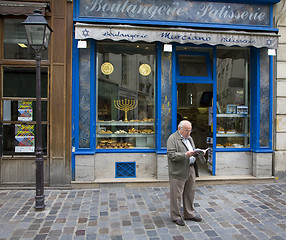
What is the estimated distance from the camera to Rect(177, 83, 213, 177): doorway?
7.89 metres

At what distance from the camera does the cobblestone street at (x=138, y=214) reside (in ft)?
11.9

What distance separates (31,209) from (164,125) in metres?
3.64

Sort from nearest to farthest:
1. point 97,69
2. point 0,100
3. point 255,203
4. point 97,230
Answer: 1. point 97,230
2. point 255,203
3. point 0,100
4. point 97,69

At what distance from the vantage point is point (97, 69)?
20.8 feet

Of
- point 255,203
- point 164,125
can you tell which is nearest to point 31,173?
point 164,125

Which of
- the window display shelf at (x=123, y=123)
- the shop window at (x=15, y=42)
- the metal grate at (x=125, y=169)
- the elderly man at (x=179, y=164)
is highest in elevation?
the shop window at (x=15, y=42)

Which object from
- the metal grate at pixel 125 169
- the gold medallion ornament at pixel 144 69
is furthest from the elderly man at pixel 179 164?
the gold medallion ornament at pixel 144 69

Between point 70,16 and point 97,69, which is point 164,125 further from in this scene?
point 70,16

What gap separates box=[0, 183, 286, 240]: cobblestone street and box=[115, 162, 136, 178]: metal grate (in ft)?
A: 1.50

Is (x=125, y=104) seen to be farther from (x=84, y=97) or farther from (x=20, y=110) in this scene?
(x=20, y=110)

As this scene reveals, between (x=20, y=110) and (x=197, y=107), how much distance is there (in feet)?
20.6

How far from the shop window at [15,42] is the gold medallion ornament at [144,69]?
2.60 meters

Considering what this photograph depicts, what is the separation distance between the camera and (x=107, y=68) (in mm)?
6520

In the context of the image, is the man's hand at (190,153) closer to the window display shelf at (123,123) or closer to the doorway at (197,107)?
the window display shelf at (123,123)
